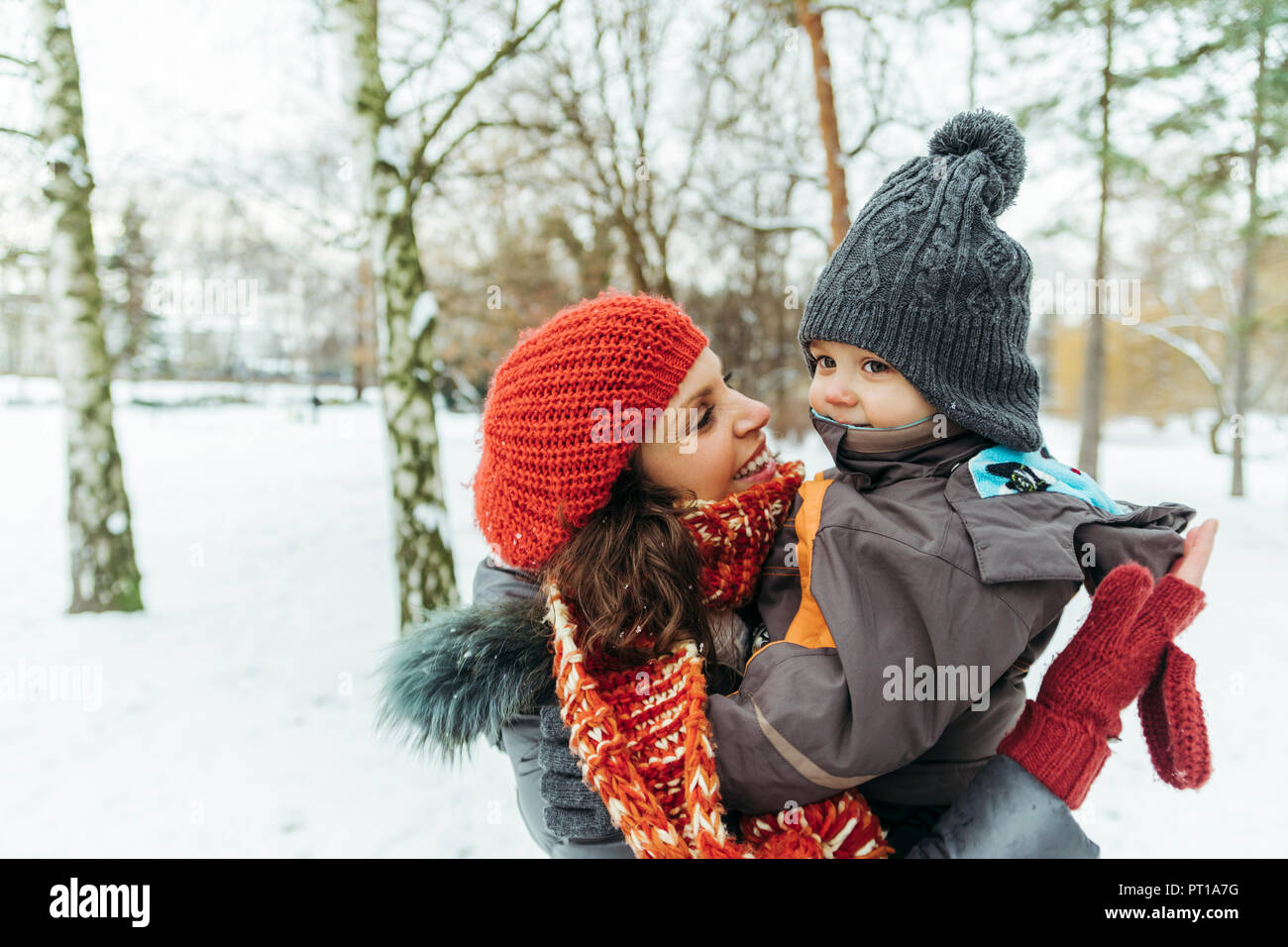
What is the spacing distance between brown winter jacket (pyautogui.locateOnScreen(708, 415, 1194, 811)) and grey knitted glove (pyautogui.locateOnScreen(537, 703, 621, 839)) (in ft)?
0.77

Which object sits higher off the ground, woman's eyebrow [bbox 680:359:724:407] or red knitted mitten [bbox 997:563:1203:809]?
woman's eyebrow [bbox 680:359:724:407]

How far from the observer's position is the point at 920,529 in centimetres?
127

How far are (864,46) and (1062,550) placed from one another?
5.80 m

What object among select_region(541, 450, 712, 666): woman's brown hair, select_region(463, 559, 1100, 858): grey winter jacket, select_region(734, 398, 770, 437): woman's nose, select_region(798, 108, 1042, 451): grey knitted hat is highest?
select_region(798, 108, 1042, 451): grey knitted hat

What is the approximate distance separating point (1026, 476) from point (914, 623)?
0.37 m

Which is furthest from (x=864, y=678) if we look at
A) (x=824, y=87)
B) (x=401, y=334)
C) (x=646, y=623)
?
(x=824, y=87)

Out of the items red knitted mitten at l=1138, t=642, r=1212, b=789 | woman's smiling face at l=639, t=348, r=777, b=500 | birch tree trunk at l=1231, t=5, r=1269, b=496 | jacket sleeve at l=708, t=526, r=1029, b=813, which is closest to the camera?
jacket sleeve at l=708, t=526, r=1029, b=813

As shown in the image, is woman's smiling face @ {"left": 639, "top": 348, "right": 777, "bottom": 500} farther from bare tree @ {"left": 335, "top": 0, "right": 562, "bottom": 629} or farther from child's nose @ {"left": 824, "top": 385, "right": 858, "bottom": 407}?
bare tree @ {"left": 335, "top": 0, "right": 562, "bottom": 629}

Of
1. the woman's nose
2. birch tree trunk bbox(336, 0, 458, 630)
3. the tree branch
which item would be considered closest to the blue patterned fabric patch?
the woman's nose

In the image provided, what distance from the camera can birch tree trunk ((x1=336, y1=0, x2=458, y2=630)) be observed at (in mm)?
4309

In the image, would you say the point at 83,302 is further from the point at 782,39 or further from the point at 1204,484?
the point at 1204,484

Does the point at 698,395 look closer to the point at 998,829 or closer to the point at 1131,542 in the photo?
the point at 1131,542

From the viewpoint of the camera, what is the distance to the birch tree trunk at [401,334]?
4309mm

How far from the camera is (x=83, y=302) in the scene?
5711 mm
